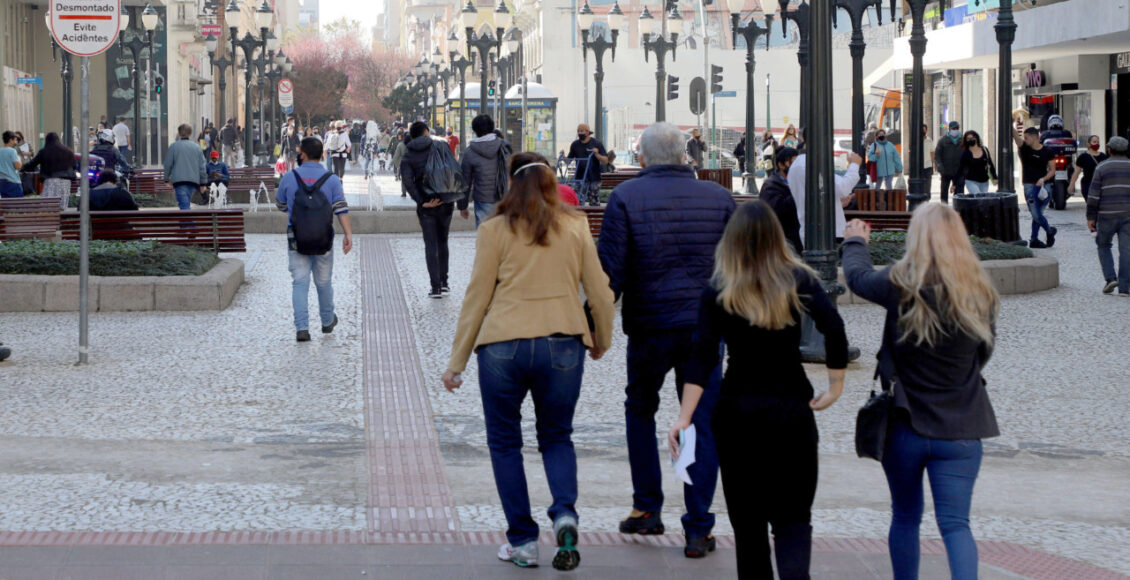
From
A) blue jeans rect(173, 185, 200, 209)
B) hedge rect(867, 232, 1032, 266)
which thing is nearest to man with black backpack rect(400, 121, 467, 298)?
hedge rect(867, 232, 1032, 266)

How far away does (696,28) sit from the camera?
3162 inches

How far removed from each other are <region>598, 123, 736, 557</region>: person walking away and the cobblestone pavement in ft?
1.22

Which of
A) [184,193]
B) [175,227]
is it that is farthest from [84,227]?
[184,193]

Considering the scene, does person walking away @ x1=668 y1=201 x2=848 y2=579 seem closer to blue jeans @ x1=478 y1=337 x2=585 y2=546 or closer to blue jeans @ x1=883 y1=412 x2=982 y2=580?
blue jeans @ x1=883 y1=412 x2=982 y2=580

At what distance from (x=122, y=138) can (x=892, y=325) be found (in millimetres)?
42192

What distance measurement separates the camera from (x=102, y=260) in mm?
14273

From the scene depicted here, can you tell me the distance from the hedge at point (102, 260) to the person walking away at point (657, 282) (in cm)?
908

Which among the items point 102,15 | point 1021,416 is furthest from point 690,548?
point 102,15

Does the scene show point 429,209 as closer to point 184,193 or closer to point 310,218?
point 310,218

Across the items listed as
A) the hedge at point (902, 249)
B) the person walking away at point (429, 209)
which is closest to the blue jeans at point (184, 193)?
the person walking away at point (429, 209)

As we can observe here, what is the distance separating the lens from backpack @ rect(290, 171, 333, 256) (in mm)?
11797

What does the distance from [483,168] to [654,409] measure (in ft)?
30.3

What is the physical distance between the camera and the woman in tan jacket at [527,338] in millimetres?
5523

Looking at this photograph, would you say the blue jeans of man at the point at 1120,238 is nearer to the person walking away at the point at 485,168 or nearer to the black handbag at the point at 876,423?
the person walking away at the point at 485,168
